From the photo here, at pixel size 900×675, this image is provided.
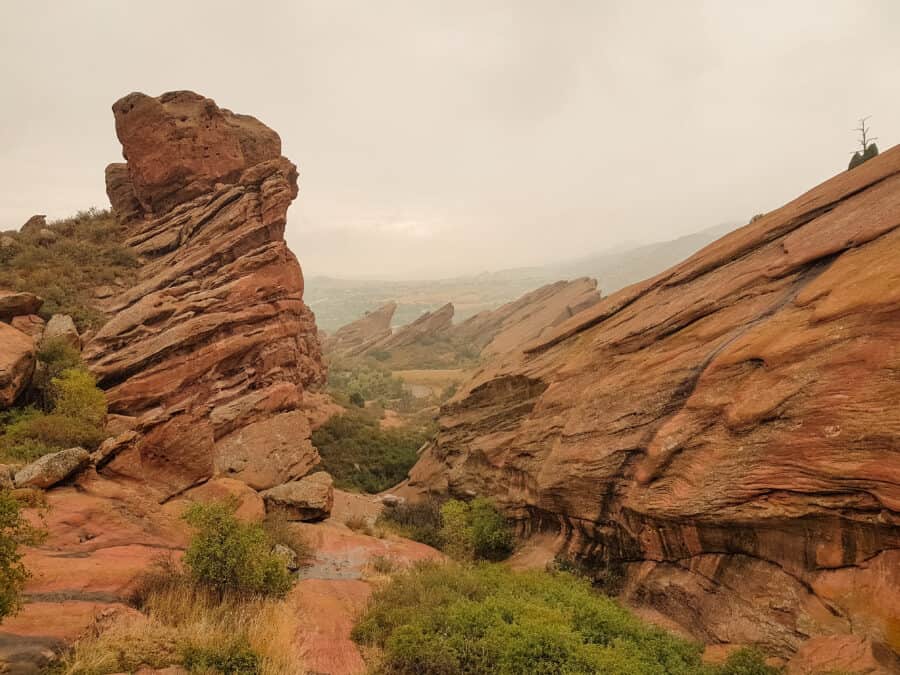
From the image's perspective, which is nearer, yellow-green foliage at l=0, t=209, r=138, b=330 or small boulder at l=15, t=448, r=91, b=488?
small boulder at l=15, t=448, r=91, b=488

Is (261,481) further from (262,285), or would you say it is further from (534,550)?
(534,550)

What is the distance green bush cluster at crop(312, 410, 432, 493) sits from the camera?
29.2 m

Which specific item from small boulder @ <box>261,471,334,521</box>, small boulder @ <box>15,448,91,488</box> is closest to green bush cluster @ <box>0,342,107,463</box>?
small boulder @ <box>15,448,91,488</box>

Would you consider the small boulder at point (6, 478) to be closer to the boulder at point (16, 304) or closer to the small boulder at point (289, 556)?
the small boulder at point (289, 556)

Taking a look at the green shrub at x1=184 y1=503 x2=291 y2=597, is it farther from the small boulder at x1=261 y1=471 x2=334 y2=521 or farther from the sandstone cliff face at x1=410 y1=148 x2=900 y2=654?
the sandstone cliff face at x1=410 y1=148 x2=900 y2=654

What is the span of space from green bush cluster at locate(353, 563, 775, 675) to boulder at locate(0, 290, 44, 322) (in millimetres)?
21312

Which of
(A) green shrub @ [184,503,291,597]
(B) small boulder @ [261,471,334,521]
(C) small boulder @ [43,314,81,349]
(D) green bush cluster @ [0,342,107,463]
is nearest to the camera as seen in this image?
(A) green shrub @ [184,503,291,597]

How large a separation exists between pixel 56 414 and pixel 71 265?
16.2 meters

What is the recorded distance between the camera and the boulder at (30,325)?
20.0m

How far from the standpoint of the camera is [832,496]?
8547 millimetres

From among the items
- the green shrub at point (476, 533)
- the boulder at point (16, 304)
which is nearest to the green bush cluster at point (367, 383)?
the boulder at point (16, 304)

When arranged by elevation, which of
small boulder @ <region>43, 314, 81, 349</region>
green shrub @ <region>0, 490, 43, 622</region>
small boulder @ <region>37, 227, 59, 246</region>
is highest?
small boulder @ <region>37, 227, 59, 246</region>

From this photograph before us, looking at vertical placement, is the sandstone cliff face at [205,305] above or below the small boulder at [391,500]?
above

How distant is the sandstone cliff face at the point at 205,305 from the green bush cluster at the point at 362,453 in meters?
4.58
